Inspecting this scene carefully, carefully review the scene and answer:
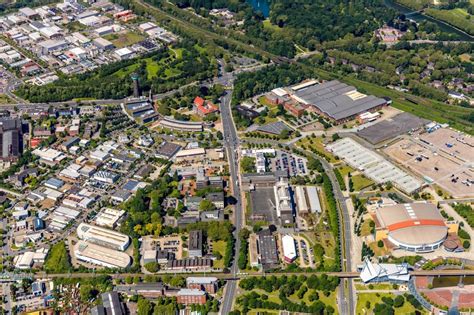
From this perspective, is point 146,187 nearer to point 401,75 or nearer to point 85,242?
point 85,242

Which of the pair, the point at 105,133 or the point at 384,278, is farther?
the point at 105,133

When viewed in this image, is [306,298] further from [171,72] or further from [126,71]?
[126,71]

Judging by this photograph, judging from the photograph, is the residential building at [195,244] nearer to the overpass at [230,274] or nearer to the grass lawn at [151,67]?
the overpass at [230,274]

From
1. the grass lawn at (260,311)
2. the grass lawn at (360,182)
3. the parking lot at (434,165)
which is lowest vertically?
the grass lawn at (260,311)

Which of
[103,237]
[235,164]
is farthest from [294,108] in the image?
[103,237]

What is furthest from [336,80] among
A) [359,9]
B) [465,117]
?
[359,9]

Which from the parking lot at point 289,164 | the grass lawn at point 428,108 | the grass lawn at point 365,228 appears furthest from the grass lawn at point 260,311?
the grass lawn at point 428,108

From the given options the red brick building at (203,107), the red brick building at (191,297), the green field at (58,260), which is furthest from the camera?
the red brick building at (203,107)
